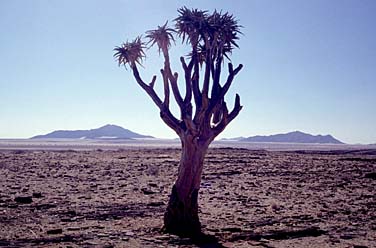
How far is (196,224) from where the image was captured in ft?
44.8

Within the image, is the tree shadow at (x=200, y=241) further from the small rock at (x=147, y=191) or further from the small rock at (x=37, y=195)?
the small rock at (x=37, y=195)

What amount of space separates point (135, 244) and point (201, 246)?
155cm

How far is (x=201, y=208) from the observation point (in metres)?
18.1

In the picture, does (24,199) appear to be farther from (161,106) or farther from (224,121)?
(224,121)

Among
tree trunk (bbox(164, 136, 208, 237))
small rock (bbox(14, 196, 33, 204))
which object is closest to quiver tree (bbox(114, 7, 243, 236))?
tree trunk (bbox(164, 136, 208, 237))

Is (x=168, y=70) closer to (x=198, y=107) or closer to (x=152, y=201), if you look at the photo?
(x=198, y=107)

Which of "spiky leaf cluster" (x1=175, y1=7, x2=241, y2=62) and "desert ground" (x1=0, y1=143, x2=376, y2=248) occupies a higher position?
"spiky leaf cluster" (x1=175, y1=7, x2=241, y2=62)

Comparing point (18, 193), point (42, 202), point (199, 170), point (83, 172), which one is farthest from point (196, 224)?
point (83, 172)

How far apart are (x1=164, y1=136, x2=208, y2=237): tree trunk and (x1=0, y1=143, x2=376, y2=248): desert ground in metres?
0.51

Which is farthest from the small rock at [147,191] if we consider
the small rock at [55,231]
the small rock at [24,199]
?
the small rock at [55,231]

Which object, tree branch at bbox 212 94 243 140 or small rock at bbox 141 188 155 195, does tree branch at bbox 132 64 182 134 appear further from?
small rock at bbox 141 188 155 195

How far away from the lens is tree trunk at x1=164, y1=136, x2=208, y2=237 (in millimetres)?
13562

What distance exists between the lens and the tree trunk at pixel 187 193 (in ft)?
44.5

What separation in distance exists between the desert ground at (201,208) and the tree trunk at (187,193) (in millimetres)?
510
